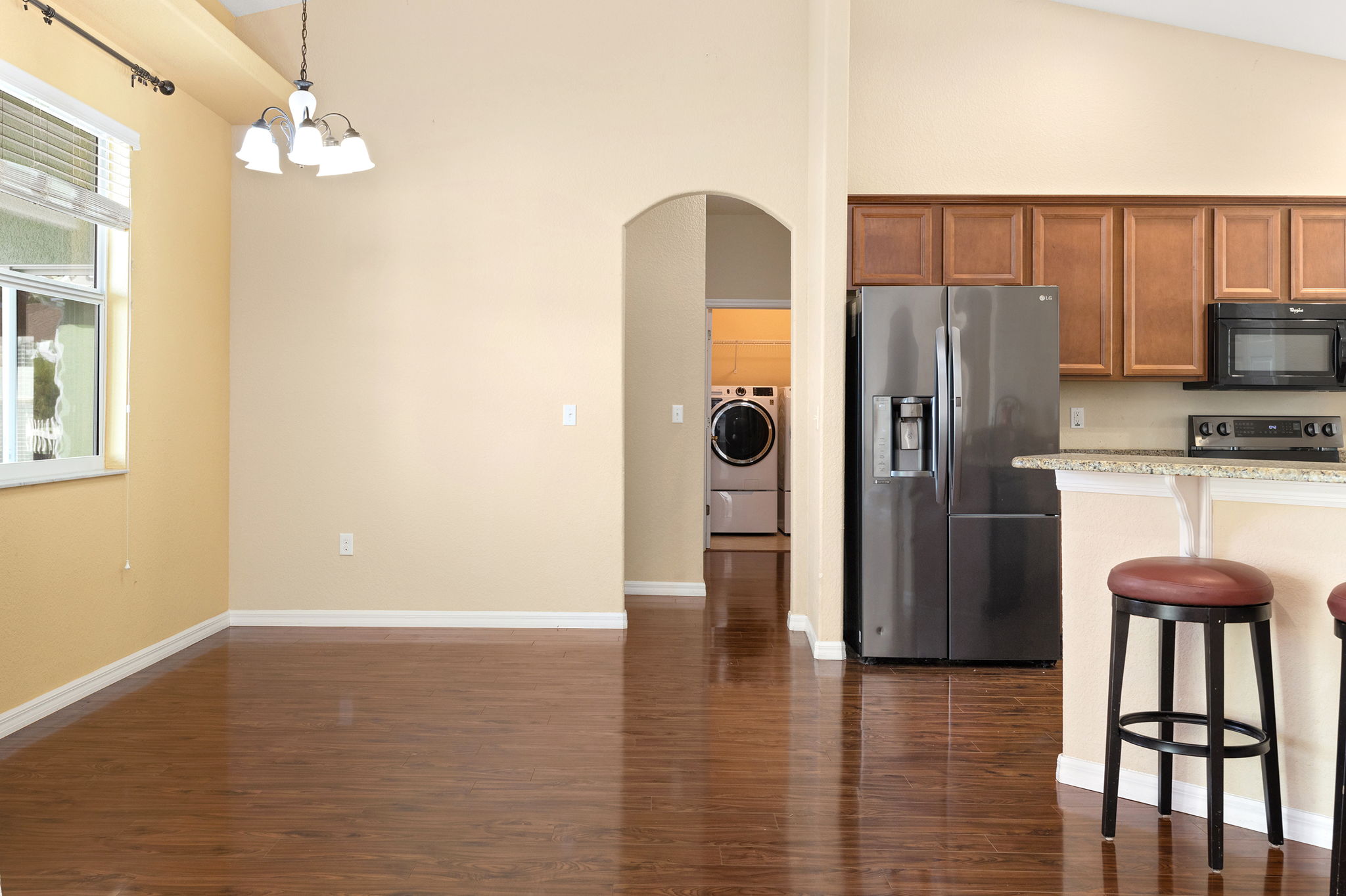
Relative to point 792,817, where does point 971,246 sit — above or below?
above

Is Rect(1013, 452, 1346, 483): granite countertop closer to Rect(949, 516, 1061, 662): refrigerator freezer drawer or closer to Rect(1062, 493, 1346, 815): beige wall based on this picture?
Rect(1062, 493, 1346, 815): beige wall

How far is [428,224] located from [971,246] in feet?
8.93

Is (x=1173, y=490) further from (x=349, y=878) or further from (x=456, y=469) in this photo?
(x=456, y=469)

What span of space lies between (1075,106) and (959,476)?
6.98ft

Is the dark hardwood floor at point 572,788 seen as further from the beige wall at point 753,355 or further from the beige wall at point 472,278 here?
the beige wall at point 753,355

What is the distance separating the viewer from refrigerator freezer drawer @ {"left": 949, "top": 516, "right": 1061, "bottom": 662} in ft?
12.6

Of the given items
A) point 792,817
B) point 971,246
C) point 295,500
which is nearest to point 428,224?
point 295,500

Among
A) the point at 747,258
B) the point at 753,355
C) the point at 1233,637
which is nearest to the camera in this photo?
the point at 1233,637

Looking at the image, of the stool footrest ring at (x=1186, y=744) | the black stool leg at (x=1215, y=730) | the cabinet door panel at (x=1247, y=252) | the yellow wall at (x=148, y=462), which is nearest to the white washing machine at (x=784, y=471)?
the cabinet door panel at (x=1247, y=252)

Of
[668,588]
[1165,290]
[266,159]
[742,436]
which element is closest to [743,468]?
[742,436]

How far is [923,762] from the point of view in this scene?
272 cm

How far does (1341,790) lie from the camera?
1.83 meters

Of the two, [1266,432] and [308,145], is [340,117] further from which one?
[1266,432]

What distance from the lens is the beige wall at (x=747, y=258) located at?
21.2ft
